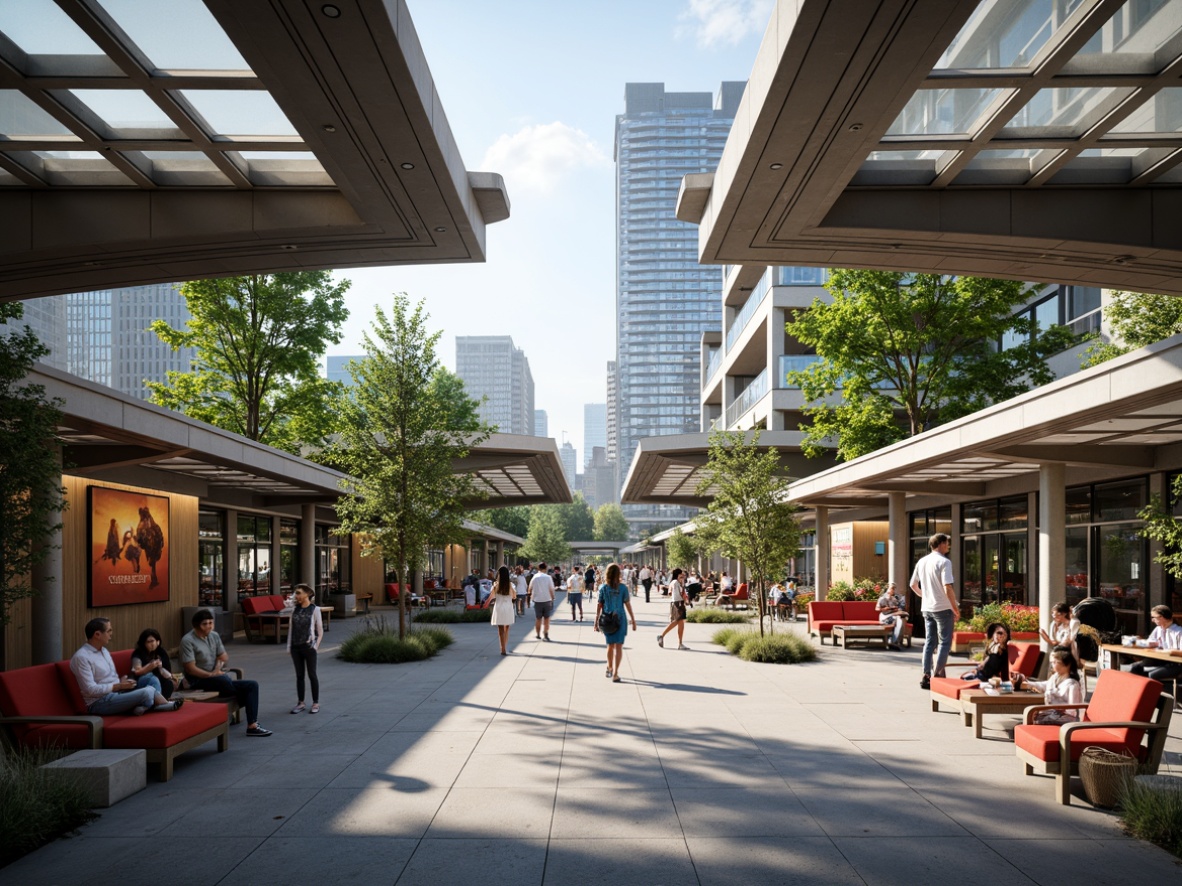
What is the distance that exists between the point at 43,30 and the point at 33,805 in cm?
536

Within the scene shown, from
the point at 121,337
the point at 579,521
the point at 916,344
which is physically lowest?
the point at 579,521

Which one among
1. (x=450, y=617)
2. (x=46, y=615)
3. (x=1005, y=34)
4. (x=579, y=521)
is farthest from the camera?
(x=579, y=521)

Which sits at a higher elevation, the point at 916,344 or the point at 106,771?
the point at 916,344

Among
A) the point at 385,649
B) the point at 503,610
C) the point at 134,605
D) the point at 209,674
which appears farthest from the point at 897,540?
the point at 209,674

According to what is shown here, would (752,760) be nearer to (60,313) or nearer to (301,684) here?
(301,684)

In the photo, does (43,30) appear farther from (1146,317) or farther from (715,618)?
(715,618)

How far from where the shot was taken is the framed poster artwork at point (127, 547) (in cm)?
1648

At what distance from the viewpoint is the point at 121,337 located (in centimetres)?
14550

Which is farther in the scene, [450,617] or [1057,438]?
[450,617]

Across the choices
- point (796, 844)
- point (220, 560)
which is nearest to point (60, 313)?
point (220, 560)

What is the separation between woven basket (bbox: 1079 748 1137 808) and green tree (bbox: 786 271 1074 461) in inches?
854

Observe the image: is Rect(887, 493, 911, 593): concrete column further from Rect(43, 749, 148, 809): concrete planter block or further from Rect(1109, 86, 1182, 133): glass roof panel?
Rect(43, 749, 148, 809): concrete planter block

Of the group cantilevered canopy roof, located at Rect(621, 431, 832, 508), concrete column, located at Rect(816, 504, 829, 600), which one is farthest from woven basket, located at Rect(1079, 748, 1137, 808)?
concrete column, located at Rect(816, 504, 829, 600)

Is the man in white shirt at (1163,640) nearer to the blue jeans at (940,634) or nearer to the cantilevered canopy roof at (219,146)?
the blue jeans at (940,634)
